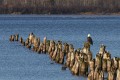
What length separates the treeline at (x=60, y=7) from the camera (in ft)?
615

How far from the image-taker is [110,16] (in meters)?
196

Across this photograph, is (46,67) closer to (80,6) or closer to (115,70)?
(115,70)

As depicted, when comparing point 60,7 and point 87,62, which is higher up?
point 87,62

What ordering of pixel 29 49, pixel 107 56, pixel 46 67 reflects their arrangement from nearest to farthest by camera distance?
pixel 107 56
pixel 46 67
pixel 29 49

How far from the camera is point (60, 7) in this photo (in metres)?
194

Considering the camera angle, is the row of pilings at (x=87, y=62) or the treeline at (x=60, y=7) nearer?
the row of pilings at (x=87, y=62)

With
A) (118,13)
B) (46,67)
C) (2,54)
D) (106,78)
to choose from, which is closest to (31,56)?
(2,54)

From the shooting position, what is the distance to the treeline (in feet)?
615

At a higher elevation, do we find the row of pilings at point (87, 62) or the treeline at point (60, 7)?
the row of pilings at point (87, 62)

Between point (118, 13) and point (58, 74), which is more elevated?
point (58, 74)

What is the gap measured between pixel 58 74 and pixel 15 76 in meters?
2.29

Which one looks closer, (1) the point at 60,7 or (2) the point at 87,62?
(2) the point at 87,62

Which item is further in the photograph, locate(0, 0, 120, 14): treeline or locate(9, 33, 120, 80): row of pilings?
locate(0, 0, 120, 14): treeline

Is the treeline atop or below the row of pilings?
below
